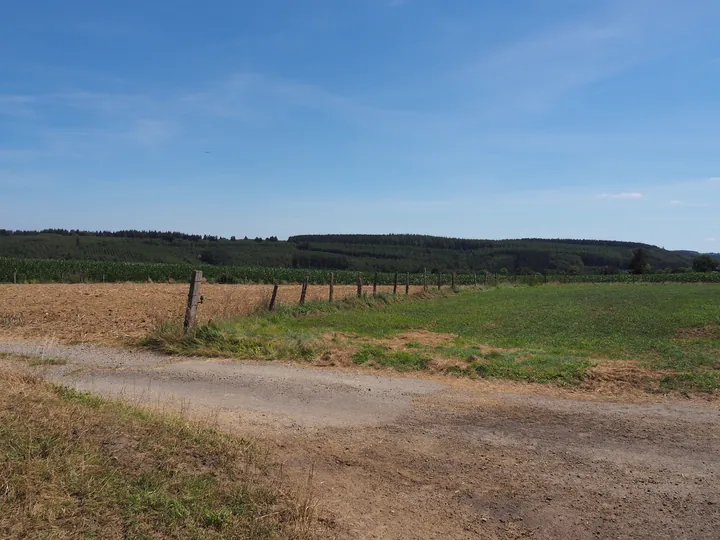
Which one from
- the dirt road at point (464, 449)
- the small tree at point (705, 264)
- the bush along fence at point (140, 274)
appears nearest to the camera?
the dirt road at point (464, 449)

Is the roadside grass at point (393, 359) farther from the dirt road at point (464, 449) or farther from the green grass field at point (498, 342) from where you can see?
the dirt road at point (464, 449)

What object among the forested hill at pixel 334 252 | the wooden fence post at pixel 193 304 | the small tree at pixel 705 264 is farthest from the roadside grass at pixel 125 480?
the small tree at pixel 705 264

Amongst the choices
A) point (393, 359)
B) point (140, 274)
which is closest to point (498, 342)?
point (393, 359)

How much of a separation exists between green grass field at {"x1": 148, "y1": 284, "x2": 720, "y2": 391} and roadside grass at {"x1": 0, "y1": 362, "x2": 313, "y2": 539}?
611 cm

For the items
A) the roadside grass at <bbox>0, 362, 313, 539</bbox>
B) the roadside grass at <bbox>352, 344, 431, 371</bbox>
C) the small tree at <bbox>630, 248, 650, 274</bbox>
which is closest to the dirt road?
the roadside grass at <bbox>0, 362, 313, 539</bbox>

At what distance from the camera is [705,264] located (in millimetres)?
122938

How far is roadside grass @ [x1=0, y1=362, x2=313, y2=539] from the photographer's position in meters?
3.61

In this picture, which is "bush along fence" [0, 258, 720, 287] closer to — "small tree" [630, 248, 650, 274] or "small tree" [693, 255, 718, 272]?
"small tree" [630, 248, 650, 274]

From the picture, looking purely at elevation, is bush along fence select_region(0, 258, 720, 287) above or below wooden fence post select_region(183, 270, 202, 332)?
below

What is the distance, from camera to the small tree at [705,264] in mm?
122000

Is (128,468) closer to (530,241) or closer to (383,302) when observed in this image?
(383,302)

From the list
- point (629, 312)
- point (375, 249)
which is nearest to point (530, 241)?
point (375, 249)

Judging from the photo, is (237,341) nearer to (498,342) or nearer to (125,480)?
(498,342)

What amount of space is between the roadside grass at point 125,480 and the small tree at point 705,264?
141 metres
